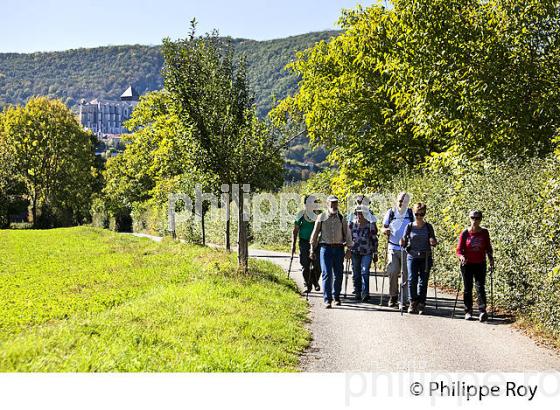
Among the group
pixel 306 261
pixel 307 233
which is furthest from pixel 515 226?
pixel 306 261

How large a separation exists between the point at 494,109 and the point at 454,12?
2.98 m

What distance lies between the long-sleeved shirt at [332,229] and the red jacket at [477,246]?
2692mm

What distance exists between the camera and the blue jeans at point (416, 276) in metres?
12.5

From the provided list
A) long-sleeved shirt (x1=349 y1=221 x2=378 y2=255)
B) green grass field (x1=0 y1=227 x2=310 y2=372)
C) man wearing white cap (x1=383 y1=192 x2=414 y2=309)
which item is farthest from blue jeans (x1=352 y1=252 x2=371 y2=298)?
→ green grass field (x1=0 y1=227 x2=310 y2=372)

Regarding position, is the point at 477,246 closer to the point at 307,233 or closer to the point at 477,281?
the point at 477,281

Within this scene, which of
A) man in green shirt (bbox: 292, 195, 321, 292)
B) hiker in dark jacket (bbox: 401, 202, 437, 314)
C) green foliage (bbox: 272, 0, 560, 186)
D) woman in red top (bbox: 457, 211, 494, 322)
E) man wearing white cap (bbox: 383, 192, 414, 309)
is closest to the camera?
woman in red top (bbox: 457, 211, 494, 322)

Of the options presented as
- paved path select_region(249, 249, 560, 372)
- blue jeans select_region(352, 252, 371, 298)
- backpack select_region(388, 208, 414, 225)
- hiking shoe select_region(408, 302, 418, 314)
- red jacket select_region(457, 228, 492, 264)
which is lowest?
paved path select_region(249, 249, 560, 372)

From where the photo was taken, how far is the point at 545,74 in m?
17.3

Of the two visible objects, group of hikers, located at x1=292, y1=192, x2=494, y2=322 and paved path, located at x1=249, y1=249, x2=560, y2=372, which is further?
group of hikers, located at x1=292, y1=192, x2=494, y2=322

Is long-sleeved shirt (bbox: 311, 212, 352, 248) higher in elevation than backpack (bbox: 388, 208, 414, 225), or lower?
lower

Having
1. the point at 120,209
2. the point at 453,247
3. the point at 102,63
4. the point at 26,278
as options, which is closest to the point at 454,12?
the point at 453,247

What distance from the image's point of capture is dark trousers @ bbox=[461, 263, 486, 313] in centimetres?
1168

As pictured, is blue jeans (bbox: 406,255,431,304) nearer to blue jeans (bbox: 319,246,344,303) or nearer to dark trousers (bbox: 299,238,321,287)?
blue jeans (bbox: 319,246,344,303)

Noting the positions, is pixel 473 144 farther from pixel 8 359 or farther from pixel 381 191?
pixel 8 359
